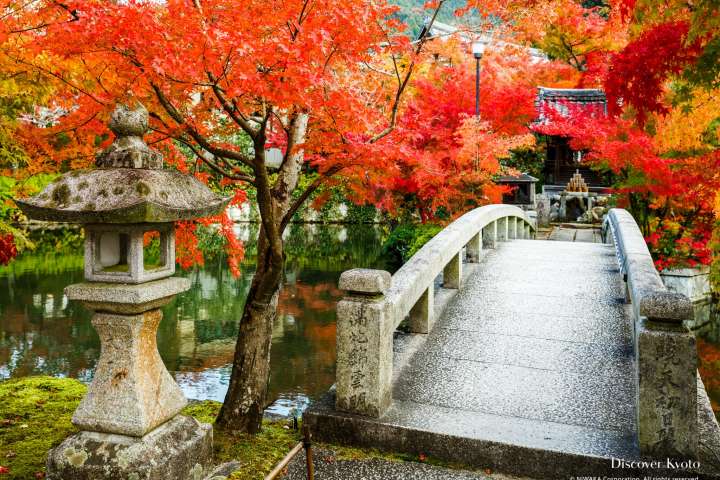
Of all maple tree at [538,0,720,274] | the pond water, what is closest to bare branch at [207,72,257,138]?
maple tree at [538,0,720,274]

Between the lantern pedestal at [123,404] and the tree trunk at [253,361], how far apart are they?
174cm

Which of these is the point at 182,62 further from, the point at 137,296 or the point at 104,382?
the point at 104,382

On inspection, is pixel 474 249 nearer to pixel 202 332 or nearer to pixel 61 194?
pixel 202 332

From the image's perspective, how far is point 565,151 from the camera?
90.3 feet

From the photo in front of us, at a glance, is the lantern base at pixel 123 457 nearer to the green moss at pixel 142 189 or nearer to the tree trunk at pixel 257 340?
the green moss at pixel 142 189

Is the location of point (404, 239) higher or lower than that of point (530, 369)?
higher

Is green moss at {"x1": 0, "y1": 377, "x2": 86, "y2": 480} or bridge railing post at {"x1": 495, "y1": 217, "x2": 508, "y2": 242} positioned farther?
bridge railing post at {"x1": 495, "y1": 217, "x2": 508, "y2": 242}

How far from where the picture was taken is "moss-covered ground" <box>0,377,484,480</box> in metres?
4.40

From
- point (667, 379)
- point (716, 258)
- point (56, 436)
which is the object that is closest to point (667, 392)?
point (667, 379)

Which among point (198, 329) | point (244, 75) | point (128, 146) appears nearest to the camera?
point (128, 146)

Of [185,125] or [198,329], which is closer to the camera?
[185,125]

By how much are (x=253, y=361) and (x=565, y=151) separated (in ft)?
81.7

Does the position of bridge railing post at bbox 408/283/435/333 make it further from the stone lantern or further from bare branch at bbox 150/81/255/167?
the stone lantern

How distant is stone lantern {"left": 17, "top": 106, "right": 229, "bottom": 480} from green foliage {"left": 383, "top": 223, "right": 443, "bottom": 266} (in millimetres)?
13229
